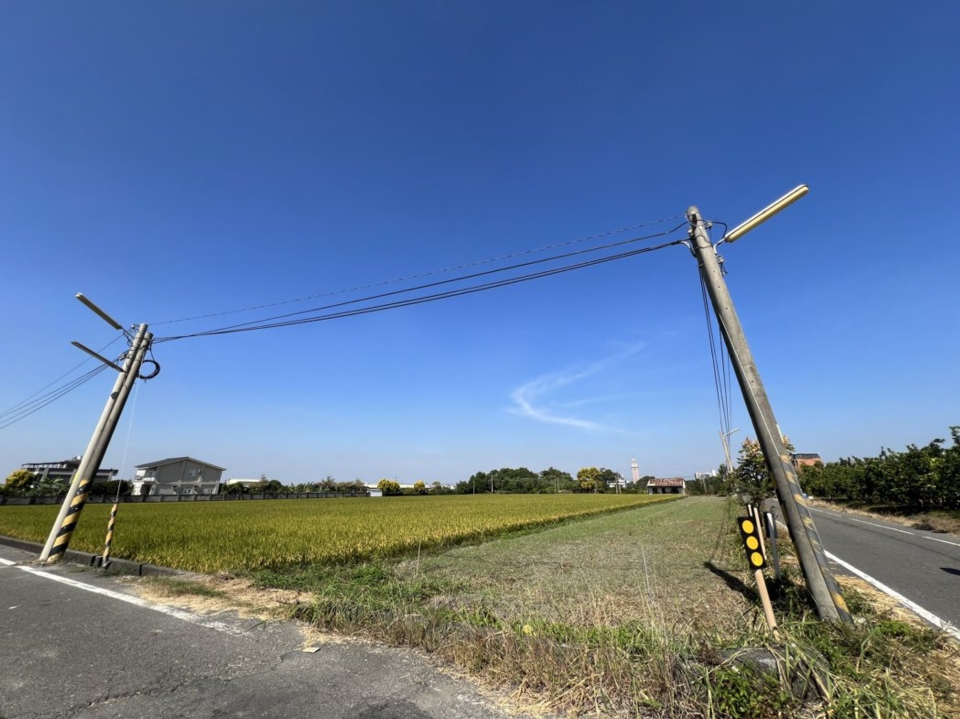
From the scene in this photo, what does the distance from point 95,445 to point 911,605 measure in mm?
15878

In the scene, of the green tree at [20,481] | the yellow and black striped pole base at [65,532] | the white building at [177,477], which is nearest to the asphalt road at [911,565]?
the yellow and black striped pole base at [65,532]

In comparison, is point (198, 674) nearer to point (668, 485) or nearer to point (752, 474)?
point (752, 474)

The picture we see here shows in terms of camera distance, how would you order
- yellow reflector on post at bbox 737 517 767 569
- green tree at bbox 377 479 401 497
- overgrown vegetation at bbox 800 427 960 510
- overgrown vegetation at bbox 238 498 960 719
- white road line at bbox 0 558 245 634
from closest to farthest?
overgrown vegetation at bbox 238 498 960 719 < yellow reflector on post at bbox 737 517 767 569 < white road line at bbox 0 558 245 634 < overgrown vegetation at bbox 800 427 960 510 < green tree at bbox 377 479 401 497

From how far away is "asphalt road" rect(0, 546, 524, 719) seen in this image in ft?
10.0

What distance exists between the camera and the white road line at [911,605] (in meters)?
4.88

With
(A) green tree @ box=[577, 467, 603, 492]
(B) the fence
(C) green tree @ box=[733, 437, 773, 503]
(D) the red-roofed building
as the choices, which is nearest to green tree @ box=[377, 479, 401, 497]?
(B) the fence

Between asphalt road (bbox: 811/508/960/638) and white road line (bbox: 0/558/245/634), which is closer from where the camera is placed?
white road line (bbox: 0/558/245/634)

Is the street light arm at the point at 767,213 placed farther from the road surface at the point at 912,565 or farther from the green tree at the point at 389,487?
the green tree at the point at 389,487

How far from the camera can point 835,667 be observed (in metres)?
3.22

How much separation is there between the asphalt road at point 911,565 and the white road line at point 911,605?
5 centimetres

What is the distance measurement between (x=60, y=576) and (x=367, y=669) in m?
7.61

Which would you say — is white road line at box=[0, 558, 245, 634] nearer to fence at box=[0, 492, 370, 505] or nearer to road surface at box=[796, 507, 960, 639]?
road surface at box=[796, 507, 960, 639]

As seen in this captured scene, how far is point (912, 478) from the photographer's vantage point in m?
28.3

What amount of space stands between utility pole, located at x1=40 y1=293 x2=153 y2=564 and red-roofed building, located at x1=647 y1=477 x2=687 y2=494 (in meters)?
116
